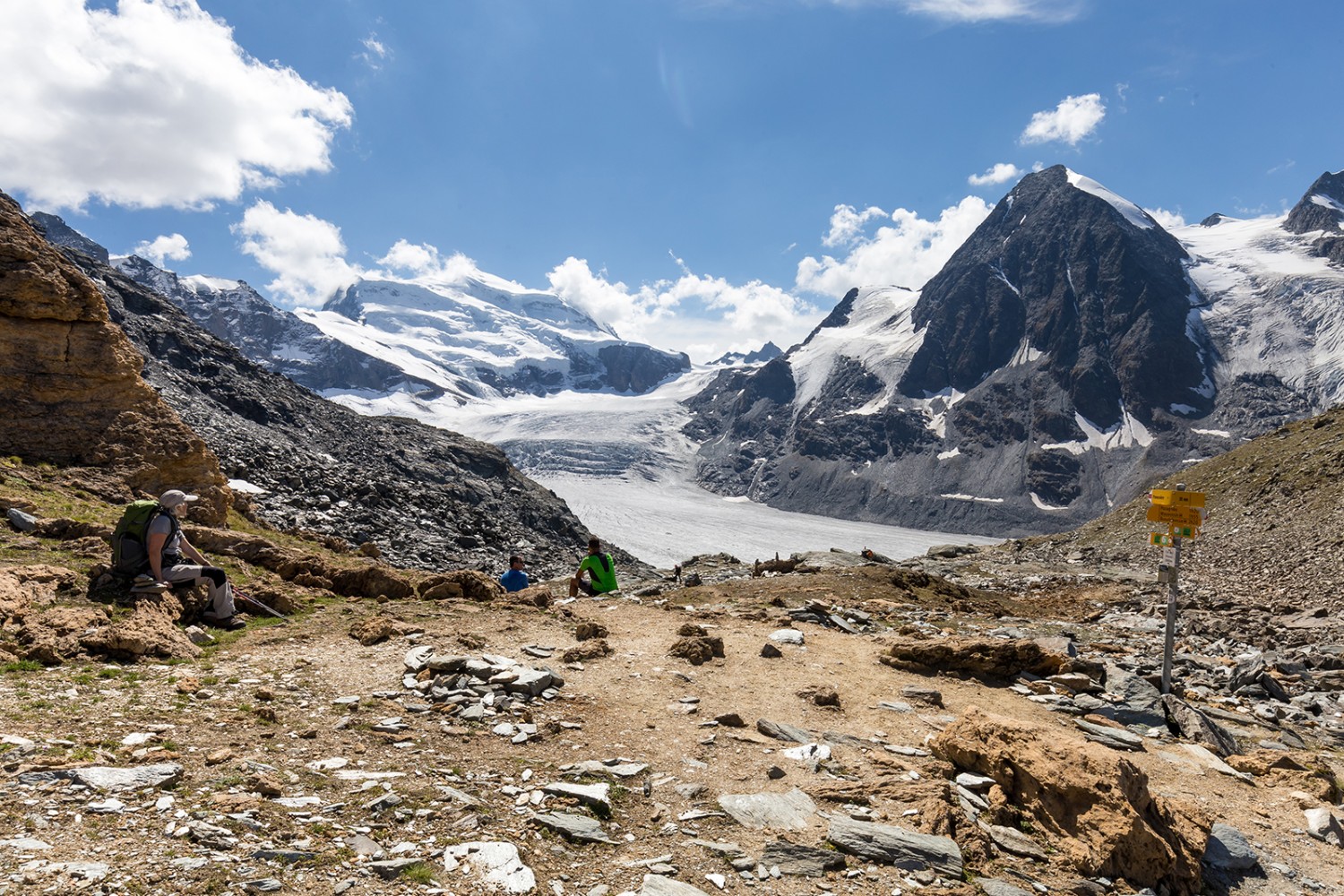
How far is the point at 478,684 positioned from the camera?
8.84 m

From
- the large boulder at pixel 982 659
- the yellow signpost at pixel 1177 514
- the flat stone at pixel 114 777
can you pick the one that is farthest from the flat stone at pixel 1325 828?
the flat stone at pixel 114 777

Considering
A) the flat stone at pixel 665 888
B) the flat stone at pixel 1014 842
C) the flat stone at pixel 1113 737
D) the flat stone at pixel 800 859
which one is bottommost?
the flat stone at pixel 665 888

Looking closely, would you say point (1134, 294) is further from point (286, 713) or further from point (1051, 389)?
point (286, 713)

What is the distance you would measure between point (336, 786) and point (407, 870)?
1.48 m

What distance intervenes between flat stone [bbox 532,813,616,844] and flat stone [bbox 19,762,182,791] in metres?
2.87

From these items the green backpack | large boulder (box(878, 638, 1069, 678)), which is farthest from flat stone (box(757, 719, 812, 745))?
the green backpack

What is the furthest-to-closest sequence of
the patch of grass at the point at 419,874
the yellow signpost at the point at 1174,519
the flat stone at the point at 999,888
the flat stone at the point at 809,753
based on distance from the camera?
the yellow signpost at the point at 1174,519 < the flat stone at the point at 809,753 < the flat stone at the point at 999,888 < the patch of grass at the point at 419,874

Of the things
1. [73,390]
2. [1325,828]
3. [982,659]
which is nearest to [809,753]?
[1325,828]

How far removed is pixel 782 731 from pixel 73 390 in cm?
2021

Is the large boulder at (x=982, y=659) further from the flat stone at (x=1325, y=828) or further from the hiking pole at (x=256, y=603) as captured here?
the hiking pole at (x=256, y=603)

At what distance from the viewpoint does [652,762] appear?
7.35 metres

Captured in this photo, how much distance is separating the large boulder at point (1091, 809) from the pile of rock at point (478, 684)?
488cm

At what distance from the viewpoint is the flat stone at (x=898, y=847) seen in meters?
5.80

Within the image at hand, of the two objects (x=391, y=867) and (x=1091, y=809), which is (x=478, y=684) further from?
(x=1091, y=809)
